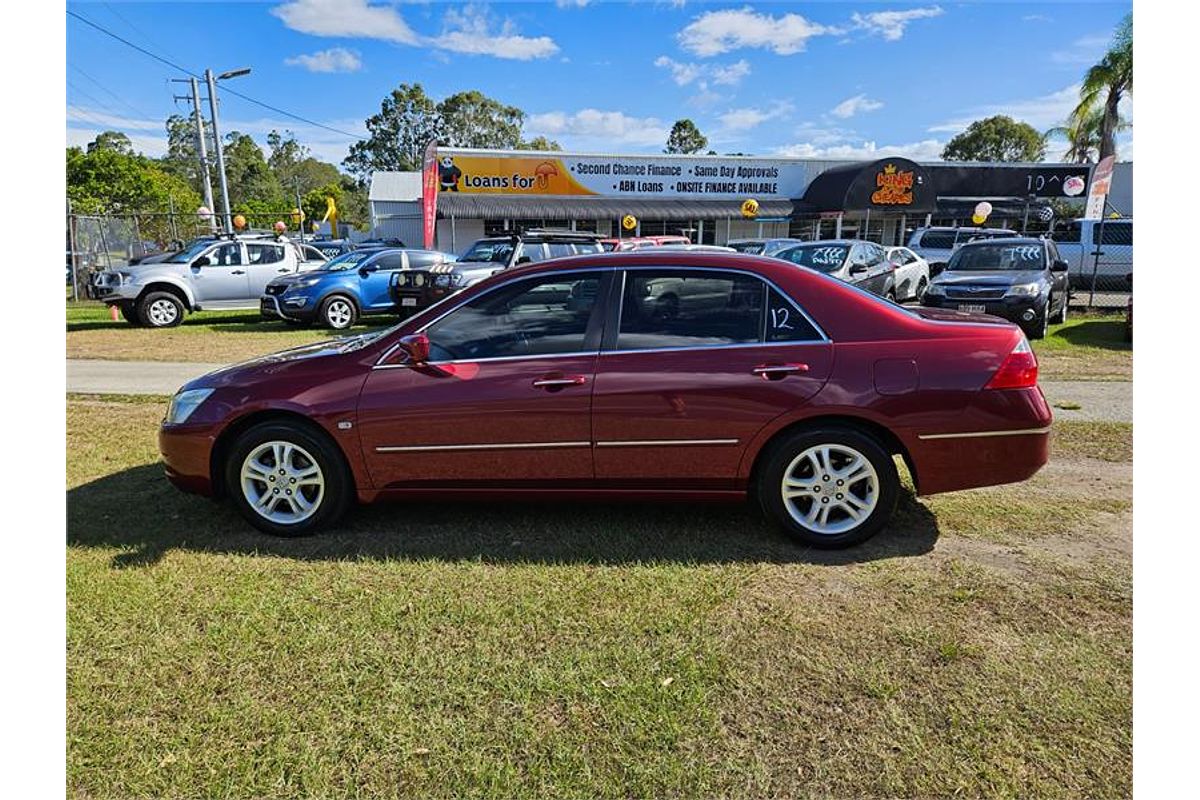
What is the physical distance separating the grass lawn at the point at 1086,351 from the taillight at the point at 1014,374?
5809 mm

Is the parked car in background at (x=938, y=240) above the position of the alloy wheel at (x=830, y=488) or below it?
above

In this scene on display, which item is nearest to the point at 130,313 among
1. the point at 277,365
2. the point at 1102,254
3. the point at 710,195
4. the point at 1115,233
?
the point at 277,365

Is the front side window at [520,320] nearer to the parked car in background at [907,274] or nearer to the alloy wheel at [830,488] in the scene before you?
the alloy wheel at [830,488]

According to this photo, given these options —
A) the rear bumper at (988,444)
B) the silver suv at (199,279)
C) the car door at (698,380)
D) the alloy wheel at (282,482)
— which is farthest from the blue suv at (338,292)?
the rear bumper at (988,444)

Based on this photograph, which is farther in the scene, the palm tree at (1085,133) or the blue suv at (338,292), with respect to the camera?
the palm tree at (1085,133)

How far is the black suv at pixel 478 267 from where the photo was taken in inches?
502

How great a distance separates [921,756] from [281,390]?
3491 mm

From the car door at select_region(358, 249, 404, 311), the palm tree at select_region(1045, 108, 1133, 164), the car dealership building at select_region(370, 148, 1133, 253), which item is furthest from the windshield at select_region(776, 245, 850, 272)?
the palm tree at select_region(1045, 108, 1133, 164)

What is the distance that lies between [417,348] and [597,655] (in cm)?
189

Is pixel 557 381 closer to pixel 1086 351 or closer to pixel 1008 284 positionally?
pixel 1086 351

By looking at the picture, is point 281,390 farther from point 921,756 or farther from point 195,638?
point 921,756

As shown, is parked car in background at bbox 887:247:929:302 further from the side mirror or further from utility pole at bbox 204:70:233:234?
utility pole at bbox 204:70:233:234

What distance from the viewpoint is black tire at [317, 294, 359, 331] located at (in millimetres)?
13656

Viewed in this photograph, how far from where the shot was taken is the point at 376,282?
46.8ft
